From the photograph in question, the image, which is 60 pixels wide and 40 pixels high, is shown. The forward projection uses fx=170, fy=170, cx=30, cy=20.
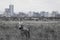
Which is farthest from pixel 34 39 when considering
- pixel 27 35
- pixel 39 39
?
pixel 27 35

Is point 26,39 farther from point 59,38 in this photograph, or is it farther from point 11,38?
point 59,38

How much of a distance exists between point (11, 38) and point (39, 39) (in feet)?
7.03

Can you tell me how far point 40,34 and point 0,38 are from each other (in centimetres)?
367

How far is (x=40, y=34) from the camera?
48.4 ft

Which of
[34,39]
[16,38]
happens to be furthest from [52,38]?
[16,38]

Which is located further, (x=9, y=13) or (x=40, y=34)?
(x=9, y=13)

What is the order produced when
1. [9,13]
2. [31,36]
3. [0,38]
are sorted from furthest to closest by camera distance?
1. [9,13]
2. [31,36]
3. [0,38]

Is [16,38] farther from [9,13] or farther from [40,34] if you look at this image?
[9,13]

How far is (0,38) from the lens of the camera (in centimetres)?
1286

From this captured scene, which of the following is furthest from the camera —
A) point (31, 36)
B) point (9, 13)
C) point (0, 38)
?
point (9, 13)

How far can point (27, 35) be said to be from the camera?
46.3 feet

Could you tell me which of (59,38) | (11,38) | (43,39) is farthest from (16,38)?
(59,38)

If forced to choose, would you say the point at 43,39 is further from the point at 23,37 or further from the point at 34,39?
the point at 23,37

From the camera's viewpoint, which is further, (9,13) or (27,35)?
(9,13)
